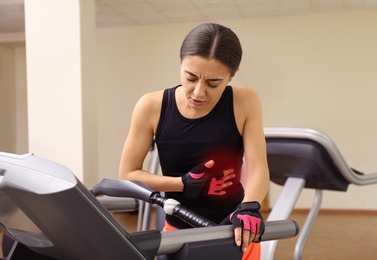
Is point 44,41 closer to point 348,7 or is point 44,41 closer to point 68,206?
point 348,7

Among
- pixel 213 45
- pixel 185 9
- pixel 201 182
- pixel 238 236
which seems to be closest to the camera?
pixel 238 236

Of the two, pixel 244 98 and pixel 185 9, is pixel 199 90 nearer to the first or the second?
pixel 244 98

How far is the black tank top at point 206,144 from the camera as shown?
4.16 ft

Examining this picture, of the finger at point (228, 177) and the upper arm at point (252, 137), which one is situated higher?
the upper arm at point (252, 137)

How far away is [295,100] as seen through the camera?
6156 millimetres

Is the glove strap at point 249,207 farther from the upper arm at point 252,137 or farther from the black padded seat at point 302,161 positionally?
the black padded seat at point 302,161

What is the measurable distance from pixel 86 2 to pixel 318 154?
3.18 metres

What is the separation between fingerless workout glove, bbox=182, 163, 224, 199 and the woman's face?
0.16m

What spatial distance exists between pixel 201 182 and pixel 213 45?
0.33 metres

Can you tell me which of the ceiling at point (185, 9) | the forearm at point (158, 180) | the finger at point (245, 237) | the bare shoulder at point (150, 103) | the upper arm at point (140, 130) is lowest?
the finger at point (245, 237)

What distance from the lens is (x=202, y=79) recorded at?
3.81 ft

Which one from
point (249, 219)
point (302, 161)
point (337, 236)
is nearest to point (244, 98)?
point (249, 219)

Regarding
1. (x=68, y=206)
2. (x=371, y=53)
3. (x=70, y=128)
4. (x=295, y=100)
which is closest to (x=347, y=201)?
(x=295, y=100)

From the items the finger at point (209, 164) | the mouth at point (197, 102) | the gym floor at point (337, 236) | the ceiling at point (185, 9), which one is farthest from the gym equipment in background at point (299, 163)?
the ceiling at point (185, 9)
